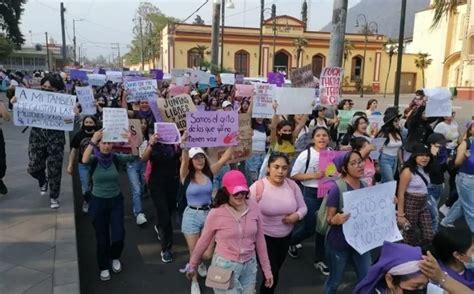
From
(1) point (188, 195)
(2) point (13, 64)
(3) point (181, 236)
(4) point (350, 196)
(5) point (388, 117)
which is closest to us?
(4) point (350, 196)

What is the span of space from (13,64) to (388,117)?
89.4 meters

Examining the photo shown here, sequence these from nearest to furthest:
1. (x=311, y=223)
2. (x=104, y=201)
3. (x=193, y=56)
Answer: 1. (x=104, y=201)
2. (x=311, y=223)
3. (x=193, y=56)

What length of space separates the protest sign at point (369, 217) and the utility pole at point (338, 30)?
7.76 m

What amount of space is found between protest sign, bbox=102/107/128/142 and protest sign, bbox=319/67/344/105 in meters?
4.09

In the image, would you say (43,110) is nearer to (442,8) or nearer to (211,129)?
(211,129)

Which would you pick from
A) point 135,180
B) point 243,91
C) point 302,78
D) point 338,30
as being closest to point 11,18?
point 243,91

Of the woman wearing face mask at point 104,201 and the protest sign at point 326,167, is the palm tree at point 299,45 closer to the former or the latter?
the protest sign at point 326,167

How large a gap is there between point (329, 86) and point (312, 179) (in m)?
3.34

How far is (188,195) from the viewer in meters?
4.39

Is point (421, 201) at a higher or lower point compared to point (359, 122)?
lower

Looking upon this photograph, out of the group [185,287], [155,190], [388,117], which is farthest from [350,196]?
[388,117]

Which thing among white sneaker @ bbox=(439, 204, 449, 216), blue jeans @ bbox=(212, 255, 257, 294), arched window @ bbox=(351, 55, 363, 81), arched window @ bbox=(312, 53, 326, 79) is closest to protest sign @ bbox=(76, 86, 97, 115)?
blue jeans @ bbox=(212, 255, 257, 294)

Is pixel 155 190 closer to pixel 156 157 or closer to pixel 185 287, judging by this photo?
pixel 156 157

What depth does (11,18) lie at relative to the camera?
51875 mm
